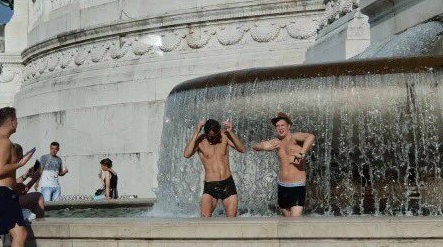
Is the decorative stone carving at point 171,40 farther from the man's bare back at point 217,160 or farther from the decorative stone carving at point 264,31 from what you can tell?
the man's bare back at point 217,160

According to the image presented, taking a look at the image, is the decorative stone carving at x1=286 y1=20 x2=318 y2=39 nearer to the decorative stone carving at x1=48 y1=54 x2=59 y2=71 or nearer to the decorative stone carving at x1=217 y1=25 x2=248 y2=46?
the decorative stone carving at x1=217 y1=25 x2=248 y2=46

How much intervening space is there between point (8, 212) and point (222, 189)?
2416mm

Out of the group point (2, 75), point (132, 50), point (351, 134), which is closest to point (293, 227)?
point (351, 134)

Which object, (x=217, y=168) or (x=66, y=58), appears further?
(x=66, y=58)

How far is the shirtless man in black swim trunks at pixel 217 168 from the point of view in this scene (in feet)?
30.5

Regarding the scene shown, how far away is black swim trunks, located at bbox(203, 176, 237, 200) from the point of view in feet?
30.6

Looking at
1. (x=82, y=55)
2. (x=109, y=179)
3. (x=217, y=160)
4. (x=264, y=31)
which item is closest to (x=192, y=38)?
(x=264, y=31)

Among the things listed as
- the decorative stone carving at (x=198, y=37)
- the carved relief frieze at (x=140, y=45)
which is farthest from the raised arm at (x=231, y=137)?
the carved relief frieze at (x=140, y=45)

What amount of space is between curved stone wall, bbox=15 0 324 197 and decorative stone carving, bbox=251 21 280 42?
0.07 ft

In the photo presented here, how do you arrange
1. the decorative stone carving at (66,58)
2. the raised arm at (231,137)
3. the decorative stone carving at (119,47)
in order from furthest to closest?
1. the decorative stone carving at (66,58)
2. the decorative stone carving at (119,47)
3. the raised arm at (231,137)

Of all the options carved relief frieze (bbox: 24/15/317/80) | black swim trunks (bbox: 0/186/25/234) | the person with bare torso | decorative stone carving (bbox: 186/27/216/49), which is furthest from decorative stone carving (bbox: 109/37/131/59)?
black swim trunks (bbox: 0/186/25/234)

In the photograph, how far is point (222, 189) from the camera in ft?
30.6

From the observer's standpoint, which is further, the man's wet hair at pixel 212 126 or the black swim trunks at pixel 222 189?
the black swim trunks at pixel 222 189

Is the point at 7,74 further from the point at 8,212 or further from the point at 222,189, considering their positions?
the point at 8,212
